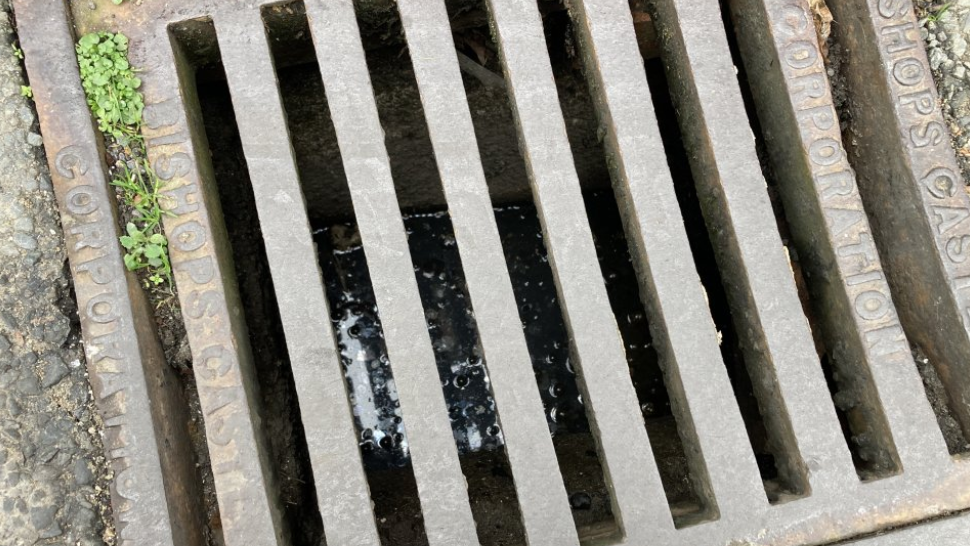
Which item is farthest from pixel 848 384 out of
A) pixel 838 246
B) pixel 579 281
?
pixel 579 281

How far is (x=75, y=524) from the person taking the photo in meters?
1.63

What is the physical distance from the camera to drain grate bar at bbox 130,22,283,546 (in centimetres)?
161

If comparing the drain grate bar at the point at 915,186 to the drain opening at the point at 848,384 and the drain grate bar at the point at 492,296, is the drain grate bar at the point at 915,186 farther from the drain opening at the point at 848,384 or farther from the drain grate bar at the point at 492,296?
the drain grate bar at the point at 492,296

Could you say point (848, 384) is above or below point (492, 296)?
below

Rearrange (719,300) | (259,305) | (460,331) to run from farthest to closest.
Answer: (460,331) → (719,300) → (259,305)

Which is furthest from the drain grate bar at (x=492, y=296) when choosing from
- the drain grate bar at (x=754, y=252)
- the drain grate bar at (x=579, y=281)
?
the drain grate bar at (x=754, y=252)

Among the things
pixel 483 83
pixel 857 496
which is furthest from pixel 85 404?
pixel 857 496

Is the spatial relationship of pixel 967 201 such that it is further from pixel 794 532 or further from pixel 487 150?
pixel 487 150

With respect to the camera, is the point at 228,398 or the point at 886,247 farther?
the point at 886,247

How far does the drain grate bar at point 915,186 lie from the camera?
1.66 m

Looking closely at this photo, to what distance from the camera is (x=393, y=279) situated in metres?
1.66

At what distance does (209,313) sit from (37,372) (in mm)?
383

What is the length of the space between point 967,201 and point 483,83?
3.90 ft

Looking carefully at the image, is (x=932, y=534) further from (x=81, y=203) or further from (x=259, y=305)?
(x=81, y=203)
